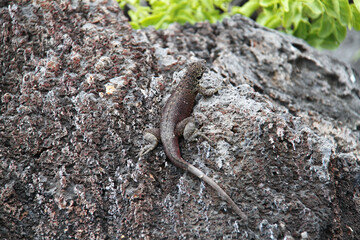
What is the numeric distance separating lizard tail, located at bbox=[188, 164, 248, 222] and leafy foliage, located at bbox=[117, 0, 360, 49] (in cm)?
256

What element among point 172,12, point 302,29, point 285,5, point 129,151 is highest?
point 285,5

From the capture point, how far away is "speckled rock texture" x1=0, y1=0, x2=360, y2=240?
2779 millimetres

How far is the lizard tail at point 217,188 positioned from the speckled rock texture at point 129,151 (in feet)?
0.20

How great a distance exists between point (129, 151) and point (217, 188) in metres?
0.91

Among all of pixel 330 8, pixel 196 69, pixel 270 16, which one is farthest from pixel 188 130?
pixel 270 16

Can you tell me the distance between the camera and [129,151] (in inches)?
122

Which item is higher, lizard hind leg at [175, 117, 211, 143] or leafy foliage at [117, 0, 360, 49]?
Result: leafy foliage at [117, 0, 360, 49]

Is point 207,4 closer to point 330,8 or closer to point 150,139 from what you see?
point 330,8

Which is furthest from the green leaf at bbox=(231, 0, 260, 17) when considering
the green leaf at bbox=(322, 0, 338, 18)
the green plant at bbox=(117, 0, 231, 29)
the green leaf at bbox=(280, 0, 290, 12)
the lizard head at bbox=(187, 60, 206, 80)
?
the lizard head at bbox=(187, 60, 206, 80)

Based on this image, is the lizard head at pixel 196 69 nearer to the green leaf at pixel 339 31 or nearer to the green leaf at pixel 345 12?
the green leaf at pixel 345 12

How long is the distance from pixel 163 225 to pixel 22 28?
8.68 ft

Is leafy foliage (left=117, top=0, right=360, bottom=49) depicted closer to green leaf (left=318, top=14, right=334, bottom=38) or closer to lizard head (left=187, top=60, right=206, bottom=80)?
green leaf (left=318, top=14, right=334, bottom=38)

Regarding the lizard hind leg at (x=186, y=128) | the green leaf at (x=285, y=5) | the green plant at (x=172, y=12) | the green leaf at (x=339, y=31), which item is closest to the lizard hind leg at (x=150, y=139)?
the lizard hind leg at (x=186, y=128)

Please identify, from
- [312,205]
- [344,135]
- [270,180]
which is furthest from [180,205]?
[344,135]
